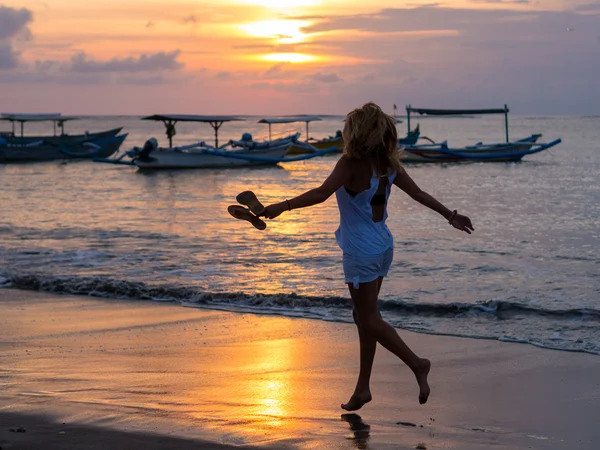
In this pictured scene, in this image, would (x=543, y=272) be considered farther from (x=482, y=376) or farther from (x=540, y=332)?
(x=482, y=376)

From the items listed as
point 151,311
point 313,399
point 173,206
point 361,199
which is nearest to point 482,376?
point 313,399

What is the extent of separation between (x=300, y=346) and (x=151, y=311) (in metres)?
2.51

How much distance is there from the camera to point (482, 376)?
591 cm

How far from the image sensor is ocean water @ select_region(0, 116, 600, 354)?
Answer: 911 cm

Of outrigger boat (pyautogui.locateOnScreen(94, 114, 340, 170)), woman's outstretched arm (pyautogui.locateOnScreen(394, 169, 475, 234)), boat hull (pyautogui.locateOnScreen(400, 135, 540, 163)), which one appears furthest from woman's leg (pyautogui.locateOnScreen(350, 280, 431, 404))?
boat hull (pyautogui.locateOnScreen(400, 135, 540, 163))

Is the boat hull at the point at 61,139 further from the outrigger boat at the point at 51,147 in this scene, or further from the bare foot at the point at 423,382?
the bare foot at the point at 423,382

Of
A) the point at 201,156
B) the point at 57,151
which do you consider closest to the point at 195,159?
the point at 201,156

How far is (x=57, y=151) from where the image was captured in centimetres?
5225

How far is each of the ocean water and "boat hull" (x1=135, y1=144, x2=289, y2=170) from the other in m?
12.1

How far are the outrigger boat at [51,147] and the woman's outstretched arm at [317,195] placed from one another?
4597cm

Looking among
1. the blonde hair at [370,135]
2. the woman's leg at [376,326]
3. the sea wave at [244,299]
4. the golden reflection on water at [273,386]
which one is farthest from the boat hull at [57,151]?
the blonde hair at [370,135]

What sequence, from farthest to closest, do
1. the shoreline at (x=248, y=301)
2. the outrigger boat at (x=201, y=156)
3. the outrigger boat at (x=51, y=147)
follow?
the outrigger boat at (x=51, y=147), the outrigger boat at (x=201, y=156), the shoreline at (x=248, y=301)

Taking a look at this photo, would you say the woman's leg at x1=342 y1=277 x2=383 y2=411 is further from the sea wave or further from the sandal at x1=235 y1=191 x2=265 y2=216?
the sea wave

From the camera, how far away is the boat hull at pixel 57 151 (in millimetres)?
50250
